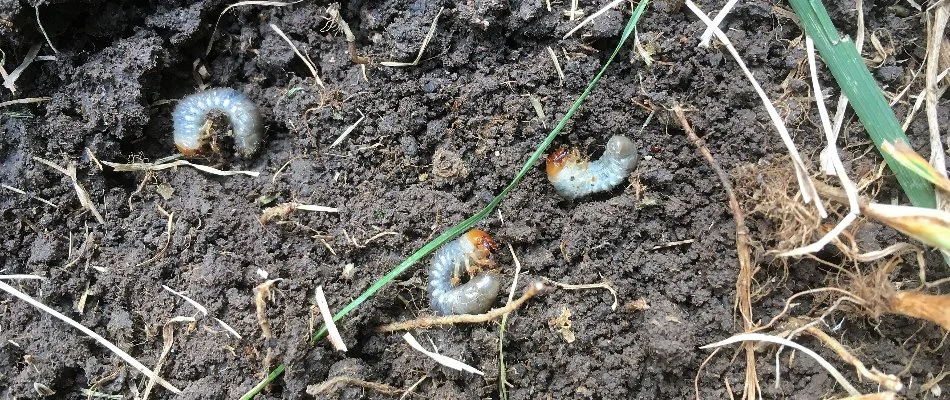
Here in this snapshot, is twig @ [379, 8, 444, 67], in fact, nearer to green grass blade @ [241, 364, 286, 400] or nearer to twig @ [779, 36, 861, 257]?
green grass blade @ [241, 364, 286, 400]

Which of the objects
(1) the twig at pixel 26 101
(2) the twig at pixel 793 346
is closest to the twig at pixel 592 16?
(2) the twig at pixel 793 346

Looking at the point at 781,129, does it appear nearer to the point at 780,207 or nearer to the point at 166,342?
the point at 780,207

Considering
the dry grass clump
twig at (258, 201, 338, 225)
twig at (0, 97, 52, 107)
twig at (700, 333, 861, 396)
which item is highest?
twig at (0, 97, 52, 107)

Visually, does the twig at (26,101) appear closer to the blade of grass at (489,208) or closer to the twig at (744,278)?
the blade of grass at (489,208)

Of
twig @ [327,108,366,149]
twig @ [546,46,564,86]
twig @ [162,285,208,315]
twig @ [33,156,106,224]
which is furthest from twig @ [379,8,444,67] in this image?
twig @ [33,156,106,224]

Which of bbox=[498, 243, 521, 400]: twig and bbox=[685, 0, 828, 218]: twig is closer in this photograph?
bbox=[685, 0, 828, 218]: twig

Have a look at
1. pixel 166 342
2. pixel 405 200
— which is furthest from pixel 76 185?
pixel 405 200
